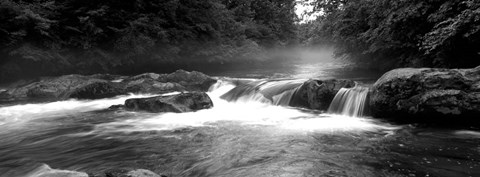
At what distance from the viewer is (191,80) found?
48.9 ft

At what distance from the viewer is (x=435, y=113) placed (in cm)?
762

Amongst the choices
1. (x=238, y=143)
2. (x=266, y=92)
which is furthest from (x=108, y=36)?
(x=238, y=143)

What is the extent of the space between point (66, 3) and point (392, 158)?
16816 mm

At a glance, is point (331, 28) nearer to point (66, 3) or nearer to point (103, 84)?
point (103, 84)

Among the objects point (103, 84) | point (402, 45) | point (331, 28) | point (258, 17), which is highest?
point (258, 17)

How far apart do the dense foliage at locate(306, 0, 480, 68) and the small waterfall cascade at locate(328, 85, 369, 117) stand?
1.95 metres

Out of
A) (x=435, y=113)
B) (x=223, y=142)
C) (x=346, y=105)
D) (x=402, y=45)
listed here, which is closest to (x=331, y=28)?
(x=402, y=45)

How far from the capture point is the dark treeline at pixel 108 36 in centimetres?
1497

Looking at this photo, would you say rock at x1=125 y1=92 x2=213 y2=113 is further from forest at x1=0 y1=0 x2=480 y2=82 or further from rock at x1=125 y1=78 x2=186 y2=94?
forest at x1=0 y1=0 x2=480 y2=82

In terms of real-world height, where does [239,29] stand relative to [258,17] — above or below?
below

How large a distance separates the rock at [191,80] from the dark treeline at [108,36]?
3967 mm

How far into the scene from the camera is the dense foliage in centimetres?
938

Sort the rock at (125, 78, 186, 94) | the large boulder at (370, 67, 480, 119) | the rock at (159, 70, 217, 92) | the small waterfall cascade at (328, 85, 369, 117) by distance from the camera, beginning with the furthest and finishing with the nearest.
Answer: the rock at (159, 70, 217, 92), the rock at (125, 78, 186, 94), the small waterfall cascade at (328, 85, 369, 117), the large boulder at (370, 67, 480, 119)

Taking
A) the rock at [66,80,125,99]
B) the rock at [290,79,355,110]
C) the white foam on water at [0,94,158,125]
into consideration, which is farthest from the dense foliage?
the white foam on water at [0,94,158,125]
